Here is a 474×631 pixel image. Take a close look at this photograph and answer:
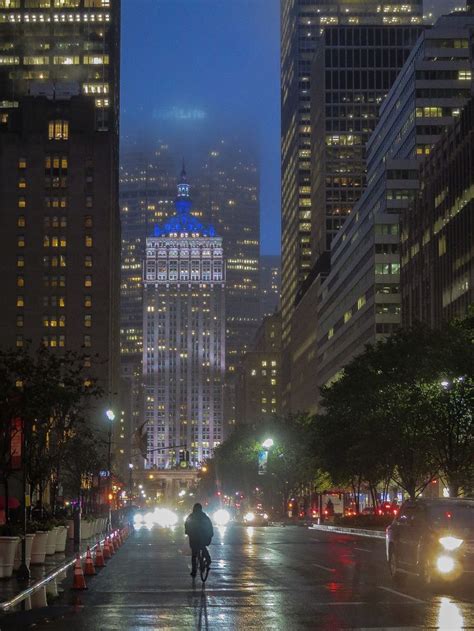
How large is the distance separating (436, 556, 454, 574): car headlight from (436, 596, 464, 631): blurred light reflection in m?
2.10

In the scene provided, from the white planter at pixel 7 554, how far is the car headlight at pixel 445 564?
10.7 m

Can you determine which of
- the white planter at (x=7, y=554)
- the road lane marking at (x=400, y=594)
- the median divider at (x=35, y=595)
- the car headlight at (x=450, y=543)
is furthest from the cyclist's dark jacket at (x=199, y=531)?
the car headlight at (x=450, y=543)

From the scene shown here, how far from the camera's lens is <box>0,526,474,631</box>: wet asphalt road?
752 inches

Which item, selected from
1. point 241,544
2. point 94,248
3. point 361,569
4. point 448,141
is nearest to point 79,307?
point 94,248

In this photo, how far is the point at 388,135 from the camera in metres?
168

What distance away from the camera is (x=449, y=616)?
1964 cm

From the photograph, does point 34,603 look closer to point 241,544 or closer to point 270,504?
point 241,544

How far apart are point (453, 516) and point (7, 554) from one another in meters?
11.2

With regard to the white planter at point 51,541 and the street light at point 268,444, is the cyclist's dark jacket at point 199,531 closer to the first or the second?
the white planter at point 51,541

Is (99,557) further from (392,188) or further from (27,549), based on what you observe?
(392,188)

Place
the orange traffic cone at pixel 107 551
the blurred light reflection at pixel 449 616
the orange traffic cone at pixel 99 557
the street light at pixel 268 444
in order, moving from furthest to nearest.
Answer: the street light at pixel 268 444 → the orange traffic cone at pixel 107 551 → the orange traffic cone at pixel 99 557 → the blurred light reflection at pixel 449 616

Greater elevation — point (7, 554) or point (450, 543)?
point (450, 543)

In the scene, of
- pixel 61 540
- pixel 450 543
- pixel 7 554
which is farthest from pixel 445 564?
pixel 61 540

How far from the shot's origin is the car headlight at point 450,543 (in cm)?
2467
